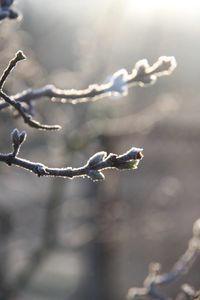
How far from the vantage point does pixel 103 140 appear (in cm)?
750

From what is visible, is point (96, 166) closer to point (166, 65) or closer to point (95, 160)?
point (95, 160)

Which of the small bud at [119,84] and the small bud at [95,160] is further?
the small bud at [119,84]

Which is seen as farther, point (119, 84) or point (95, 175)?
point (119, 84)

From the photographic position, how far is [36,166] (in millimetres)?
1525

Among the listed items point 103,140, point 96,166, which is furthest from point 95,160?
point 103,140

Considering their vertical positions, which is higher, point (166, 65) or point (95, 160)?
point (166, 65)

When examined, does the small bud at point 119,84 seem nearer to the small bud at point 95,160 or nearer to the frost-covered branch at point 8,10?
the frost-covered branch at point 8,10

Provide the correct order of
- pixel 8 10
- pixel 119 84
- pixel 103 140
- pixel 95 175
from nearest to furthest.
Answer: pixel 95 175 → pixel 8 10 → pixel 119 84 → pixel 103 140

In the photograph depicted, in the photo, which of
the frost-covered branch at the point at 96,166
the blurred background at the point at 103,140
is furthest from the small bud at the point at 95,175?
the blurred background at the point at 103,140

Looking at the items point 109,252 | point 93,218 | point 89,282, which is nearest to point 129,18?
point 93,218

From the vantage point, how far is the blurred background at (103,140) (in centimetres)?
643

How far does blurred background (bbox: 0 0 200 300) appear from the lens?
643cm

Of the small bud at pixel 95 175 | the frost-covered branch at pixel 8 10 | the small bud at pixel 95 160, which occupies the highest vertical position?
the frost-covered branch at pixel 8 10

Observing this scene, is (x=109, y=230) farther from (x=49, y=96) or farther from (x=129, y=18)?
(x=49, y=96)
